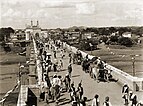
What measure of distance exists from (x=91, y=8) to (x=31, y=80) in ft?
4.91

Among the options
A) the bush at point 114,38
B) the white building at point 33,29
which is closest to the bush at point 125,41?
the bush at point 114,38

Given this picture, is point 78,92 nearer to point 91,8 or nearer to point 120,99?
point 120,99

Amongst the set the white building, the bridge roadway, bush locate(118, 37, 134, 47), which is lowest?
bush locate(118, 37, 134, 47)

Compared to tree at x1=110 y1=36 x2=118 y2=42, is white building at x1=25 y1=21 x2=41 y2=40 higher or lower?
higher

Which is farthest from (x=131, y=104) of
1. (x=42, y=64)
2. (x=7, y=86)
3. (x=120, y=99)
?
(x=7, y=86)

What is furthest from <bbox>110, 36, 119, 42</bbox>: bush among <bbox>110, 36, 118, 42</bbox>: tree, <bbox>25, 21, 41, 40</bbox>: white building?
Answer: <bbox>25, 21, 41, 40</bbox>: white building

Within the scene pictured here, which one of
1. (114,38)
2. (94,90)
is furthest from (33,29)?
(114,38)

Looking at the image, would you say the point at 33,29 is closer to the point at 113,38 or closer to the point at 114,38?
the point at 114,38

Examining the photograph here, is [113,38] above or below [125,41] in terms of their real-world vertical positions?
above

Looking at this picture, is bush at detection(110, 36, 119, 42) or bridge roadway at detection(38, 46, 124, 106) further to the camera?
bush at detection(110, 36, 119, 42)

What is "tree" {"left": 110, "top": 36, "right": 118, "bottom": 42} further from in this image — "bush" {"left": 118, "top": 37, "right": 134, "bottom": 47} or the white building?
the white building

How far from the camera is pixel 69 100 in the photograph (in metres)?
5.44

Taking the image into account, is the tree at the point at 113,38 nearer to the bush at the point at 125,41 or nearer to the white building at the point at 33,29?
the bush at the point at 125,41

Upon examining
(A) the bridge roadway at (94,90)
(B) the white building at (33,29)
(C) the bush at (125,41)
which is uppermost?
(B) the white building at (33,29)
